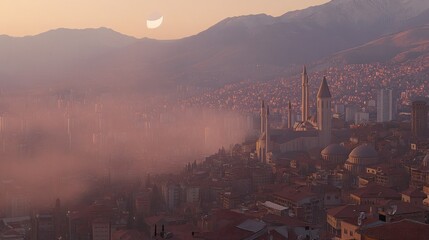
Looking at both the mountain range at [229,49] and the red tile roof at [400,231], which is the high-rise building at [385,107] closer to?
the mountain range at [229,49]

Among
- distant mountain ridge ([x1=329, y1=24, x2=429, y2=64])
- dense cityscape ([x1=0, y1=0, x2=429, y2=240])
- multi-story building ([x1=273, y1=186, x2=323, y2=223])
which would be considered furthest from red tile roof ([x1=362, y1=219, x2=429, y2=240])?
distant mountain ridge ([x1=329, y1=24, x2=429, y2=64])

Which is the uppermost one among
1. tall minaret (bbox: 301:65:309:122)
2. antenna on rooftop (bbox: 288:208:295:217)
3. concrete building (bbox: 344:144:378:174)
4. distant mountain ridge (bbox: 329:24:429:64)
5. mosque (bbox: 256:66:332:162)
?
distant mountain ridge (bbox: 329:24:429:64)

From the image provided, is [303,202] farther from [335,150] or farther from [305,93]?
[305,93]

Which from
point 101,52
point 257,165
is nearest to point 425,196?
point 257,165

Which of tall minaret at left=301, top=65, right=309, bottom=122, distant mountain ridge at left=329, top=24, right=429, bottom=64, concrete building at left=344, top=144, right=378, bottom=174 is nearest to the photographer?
concrete building at left=344, top=144, right=378, bottom=174

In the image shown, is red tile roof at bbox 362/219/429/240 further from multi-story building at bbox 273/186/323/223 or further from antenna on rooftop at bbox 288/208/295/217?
multi-story building at bbox 273/186/323/223

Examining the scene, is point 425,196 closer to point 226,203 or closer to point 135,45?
point 226,203
